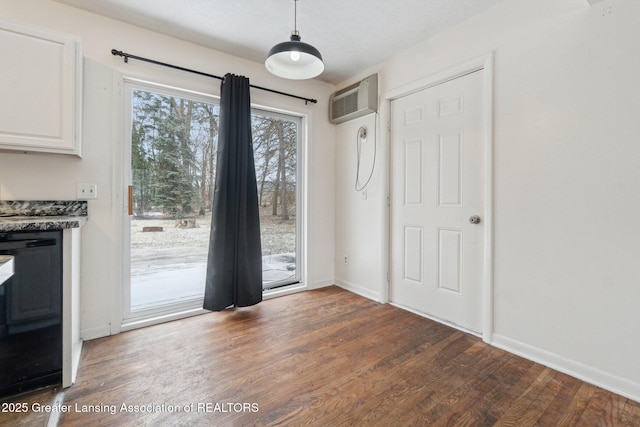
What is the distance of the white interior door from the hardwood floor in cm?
37

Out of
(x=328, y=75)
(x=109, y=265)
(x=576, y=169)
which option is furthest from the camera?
(x=328, y=75)

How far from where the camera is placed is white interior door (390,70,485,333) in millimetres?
2312

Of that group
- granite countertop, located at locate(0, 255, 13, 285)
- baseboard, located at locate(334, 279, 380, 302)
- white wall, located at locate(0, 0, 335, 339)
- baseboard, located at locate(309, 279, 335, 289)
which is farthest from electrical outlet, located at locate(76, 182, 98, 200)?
baseboard, located at locate(334, 279, 380, 302)

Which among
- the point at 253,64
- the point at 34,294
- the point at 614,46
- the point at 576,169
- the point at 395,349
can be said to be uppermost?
the point at 253,64

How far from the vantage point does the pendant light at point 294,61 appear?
1742 mm

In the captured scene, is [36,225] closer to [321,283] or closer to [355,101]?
[321,283]

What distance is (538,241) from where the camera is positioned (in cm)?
193

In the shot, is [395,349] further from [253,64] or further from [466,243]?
[253,64]

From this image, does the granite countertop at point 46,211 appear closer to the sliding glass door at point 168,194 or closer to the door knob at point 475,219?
the sliding glass door at point 168,194

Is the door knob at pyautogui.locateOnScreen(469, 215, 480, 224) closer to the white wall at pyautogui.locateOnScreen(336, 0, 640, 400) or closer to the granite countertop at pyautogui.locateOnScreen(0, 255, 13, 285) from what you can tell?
the white wall at pyautogui.locateOnScreen(336, 0, 640, 400)

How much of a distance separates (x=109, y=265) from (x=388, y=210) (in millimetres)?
2507

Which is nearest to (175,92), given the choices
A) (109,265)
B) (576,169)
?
(109,265)

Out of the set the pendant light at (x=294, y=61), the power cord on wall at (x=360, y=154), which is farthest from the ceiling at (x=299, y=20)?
the power cord on wall at (x=360, y=154)

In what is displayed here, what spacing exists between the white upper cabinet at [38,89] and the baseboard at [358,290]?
2.77m
